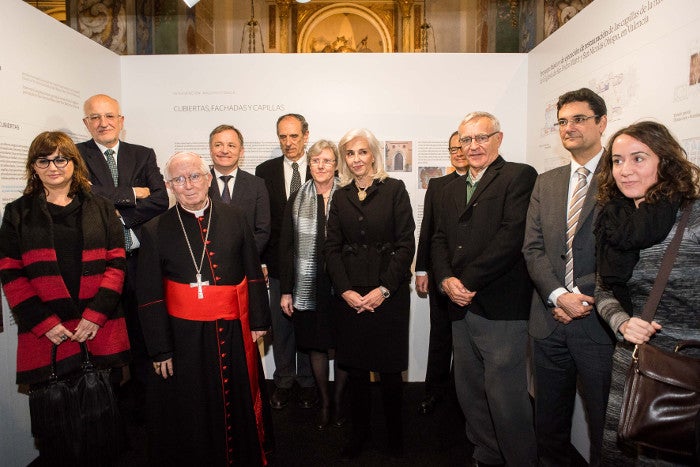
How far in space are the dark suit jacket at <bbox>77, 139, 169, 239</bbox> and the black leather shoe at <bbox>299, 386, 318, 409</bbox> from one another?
1.83 meters

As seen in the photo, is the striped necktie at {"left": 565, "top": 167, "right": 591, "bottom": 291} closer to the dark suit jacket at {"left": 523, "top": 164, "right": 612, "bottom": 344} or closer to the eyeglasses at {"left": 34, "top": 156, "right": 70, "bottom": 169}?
the dark suit jacket at {"left": 523, "top": 164, "right": 612, "bottom": 344}

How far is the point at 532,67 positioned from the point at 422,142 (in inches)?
46.2

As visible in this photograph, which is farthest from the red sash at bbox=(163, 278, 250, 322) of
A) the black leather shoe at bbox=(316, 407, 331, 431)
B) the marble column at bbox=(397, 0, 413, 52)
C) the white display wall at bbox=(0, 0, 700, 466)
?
the marble column at bbox=(397, 0, 413, 52)

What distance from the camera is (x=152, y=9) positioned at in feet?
18.3

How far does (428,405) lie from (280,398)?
48.5 inches

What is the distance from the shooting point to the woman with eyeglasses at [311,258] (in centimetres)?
319

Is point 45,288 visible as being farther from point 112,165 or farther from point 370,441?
point 370,441

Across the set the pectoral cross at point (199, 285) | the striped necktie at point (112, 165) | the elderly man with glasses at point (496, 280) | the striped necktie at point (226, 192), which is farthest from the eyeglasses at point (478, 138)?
the striped necktie at point (112, 165)

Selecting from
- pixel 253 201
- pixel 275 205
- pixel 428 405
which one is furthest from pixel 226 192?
pixel 428 405

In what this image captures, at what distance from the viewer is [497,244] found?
98.7 inches

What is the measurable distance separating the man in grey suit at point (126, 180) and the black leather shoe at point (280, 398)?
3.44 ft

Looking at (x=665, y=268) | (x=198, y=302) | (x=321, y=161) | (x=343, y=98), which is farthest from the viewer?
(x=343, y=98)

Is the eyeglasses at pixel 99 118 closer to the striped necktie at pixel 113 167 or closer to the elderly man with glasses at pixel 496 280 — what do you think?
the striped necktie at pixel 113 167

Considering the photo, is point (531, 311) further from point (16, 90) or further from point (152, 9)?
point (152, 9)
